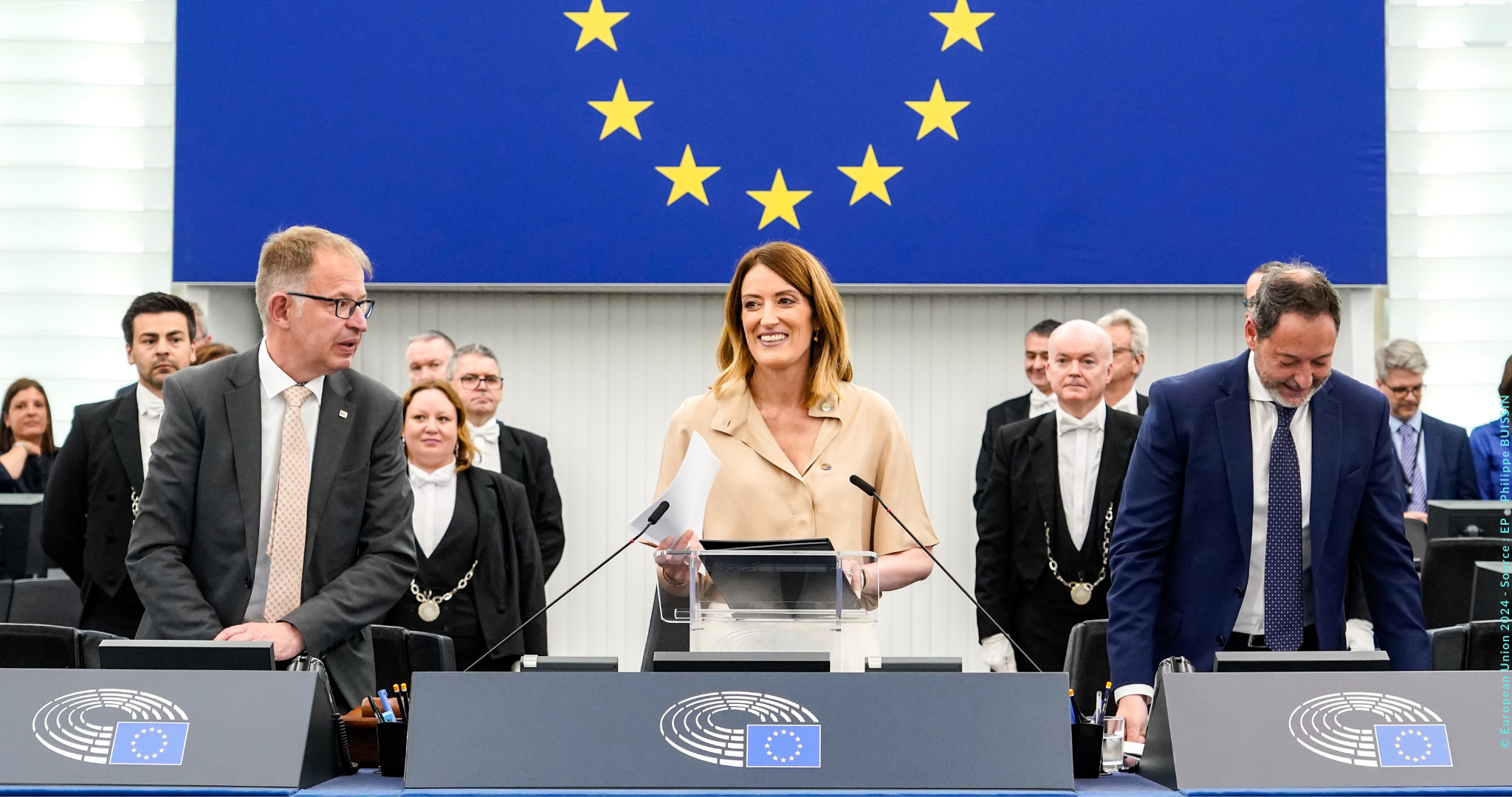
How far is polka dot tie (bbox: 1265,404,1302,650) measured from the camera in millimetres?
2535

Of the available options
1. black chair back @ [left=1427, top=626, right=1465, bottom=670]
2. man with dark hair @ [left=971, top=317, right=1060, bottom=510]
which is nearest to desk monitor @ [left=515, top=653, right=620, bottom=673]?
black chair back @ [left=1427, top=626, right=1465, bottom=670]

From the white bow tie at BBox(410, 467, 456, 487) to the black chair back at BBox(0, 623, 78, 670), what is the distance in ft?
4.57

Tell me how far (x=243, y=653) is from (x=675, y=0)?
13.7 feet

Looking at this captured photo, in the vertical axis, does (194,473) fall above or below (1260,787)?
above

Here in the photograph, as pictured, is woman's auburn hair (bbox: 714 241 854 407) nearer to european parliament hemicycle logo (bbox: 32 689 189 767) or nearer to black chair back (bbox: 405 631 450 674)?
black chair back (bbox: 405 631 450 674)

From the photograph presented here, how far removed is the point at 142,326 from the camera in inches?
161

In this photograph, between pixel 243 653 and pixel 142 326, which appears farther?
pixel 142 326

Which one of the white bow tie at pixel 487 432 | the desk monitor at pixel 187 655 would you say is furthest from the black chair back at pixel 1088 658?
the white bow tie at pixel 487 432

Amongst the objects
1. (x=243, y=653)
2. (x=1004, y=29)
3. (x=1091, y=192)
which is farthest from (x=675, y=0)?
(x=243, y=653)

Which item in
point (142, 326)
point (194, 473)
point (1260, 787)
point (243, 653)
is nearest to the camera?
point (1260, 787)

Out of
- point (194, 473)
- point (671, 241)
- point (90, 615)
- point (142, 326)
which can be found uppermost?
point (671, 241)

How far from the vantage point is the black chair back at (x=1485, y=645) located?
2.90m

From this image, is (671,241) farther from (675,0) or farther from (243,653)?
(243,653)

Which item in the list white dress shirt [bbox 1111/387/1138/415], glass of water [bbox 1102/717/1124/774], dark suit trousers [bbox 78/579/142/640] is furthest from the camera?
white dress shirt [bbox 1111/387/1138/415]
